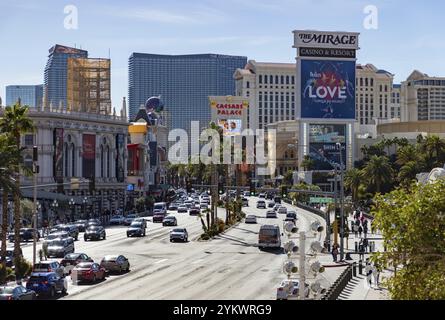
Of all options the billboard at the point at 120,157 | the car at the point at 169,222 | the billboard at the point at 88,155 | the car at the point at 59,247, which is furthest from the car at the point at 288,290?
the billboard at the point at 120,157

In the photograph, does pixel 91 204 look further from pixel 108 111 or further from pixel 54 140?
pixel 108 111

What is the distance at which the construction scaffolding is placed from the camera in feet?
520

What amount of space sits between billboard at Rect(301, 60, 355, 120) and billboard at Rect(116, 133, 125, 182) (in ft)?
102

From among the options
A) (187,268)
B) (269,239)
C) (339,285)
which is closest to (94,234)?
(269,239)

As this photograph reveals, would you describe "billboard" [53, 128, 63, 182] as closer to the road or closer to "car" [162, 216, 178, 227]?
"car" [162, 216, 178, 227]

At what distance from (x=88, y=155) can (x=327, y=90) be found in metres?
41.5

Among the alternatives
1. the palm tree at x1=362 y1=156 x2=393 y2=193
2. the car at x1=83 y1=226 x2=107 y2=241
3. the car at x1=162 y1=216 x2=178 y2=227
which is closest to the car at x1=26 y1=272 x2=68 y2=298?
the car at x1=83 y1=226 x2=107 y2=241

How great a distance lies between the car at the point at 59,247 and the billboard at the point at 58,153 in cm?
5924

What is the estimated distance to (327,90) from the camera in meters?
144

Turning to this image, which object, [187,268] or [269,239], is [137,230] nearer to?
[269,239]

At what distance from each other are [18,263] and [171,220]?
48.5m

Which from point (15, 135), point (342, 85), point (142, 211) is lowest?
point (142, 211)
